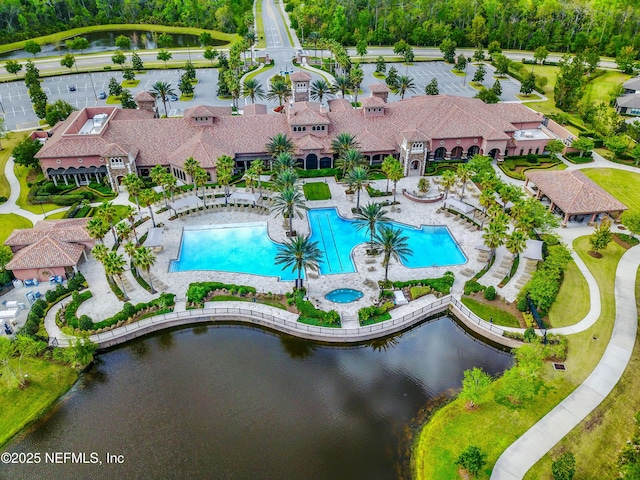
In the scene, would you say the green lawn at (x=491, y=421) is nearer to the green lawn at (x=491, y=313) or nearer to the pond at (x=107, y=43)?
the green lawn at (x=491, y=313)

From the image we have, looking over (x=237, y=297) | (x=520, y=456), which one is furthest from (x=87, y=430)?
(x=520, y=456)

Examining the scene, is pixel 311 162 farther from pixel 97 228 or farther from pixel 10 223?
pixel 10 223

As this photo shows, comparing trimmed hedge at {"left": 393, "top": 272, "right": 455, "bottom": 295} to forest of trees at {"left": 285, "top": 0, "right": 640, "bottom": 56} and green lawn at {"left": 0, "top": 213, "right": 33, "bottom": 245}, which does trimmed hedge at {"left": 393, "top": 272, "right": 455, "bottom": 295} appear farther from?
forest of trees at {"left": 285, "top": 0, "right": 640, "bottom": 56}

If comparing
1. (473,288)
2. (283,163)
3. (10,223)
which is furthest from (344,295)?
(10,223)

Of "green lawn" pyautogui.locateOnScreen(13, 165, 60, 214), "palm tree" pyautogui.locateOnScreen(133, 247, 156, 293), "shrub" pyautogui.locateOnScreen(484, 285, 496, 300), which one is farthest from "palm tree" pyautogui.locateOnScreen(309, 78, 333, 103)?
"shrub" pyautogui.locateOnScreen(484, 285, 496, 300)

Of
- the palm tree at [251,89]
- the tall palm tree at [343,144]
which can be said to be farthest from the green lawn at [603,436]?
the palm tree at [251,89]

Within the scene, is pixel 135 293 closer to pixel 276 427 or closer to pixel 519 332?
pixel 276 427
